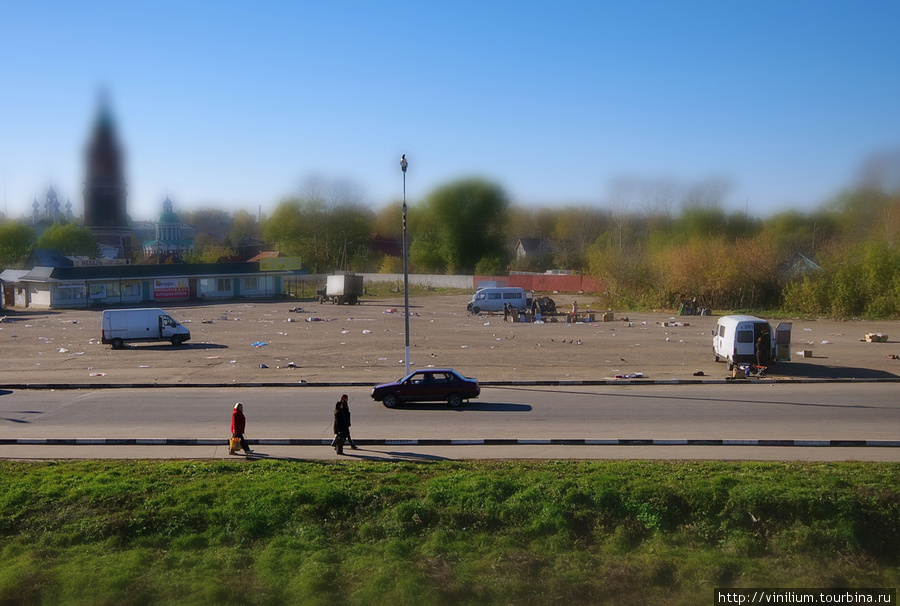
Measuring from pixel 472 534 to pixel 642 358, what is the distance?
18.7 meters

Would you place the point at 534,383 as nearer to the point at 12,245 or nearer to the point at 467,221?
the point at 467,221

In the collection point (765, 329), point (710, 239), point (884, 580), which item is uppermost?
point (710, 239)

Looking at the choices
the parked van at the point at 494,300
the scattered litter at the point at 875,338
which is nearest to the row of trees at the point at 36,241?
the parked van at the point at 494,300

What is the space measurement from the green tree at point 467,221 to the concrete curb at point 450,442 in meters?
79.9

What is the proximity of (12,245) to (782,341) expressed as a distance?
88.3m

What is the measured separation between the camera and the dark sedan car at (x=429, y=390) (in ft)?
59.4

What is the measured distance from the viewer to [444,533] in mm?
10047

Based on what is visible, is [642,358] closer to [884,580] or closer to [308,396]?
[308,396]

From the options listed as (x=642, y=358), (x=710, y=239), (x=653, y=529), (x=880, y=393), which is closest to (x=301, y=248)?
(x=710, y=239)

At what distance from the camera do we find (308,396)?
19.9 meters

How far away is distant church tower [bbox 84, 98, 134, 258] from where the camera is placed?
90938 mm

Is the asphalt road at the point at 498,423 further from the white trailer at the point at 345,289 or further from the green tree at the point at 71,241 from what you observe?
the green tree at the point at 71,241

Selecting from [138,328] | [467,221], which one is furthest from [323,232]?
[138,328]

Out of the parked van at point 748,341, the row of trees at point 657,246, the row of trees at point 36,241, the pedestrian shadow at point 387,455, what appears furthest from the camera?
the row of trees at point 36,241
